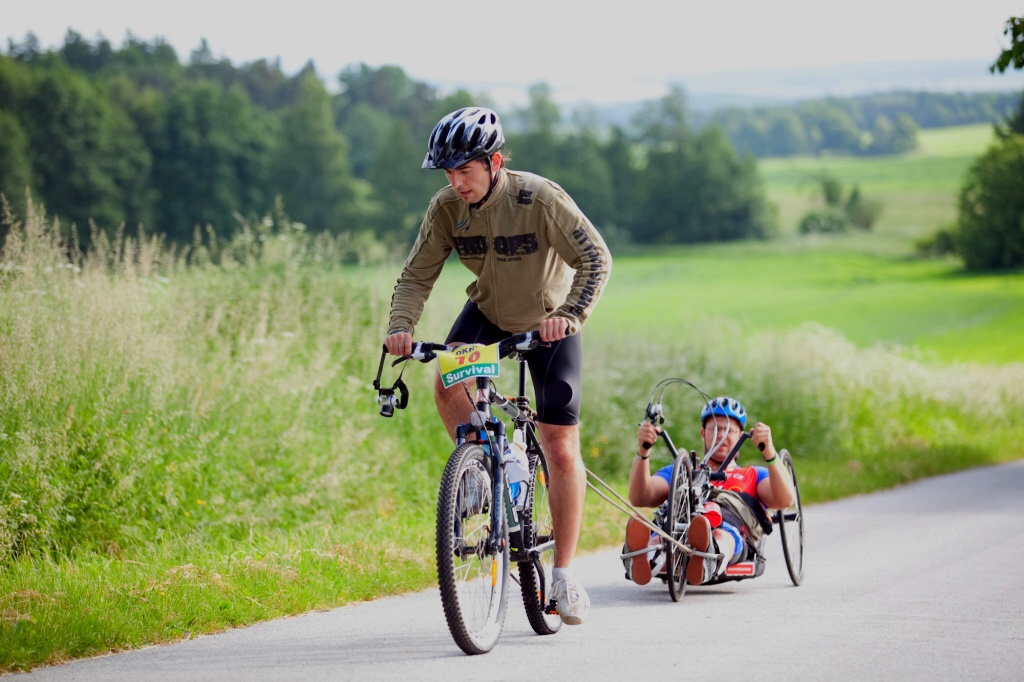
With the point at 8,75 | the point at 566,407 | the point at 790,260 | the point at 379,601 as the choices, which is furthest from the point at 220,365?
the point at 790,260

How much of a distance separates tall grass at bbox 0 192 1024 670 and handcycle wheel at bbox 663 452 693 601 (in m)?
1.54

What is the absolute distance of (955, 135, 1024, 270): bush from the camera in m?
70.0

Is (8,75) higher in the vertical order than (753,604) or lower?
higher

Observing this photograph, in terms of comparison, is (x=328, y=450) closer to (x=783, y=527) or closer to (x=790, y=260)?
(x=783, y=527)

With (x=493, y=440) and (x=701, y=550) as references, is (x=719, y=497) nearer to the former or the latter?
(x=701, y=550)

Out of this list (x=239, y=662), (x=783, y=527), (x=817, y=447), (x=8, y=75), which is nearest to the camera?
(x=239, y=662)

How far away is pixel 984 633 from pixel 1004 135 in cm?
6915

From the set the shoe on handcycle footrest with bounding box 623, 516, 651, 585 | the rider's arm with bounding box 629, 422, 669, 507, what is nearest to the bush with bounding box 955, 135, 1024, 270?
the rider's arm with bounding box 629, 422, 669, 507

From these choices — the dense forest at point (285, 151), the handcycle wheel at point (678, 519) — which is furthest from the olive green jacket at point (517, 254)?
the dense forest at point (285, 151)

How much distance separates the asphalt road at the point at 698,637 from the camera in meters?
5.68

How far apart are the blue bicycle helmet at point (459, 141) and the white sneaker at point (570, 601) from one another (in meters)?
1.99

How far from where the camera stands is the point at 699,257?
86.7 metres

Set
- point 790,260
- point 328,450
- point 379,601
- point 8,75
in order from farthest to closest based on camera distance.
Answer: point 790,260, point 8,75, point 328,450, point 379,601

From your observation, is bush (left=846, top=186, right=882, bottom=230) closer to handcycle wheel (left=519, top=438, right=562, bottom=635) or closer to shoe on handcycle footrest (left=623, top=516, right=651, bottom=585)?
shoe on handcycle footrest (left=623, top=516, right=651, bottom=585)
